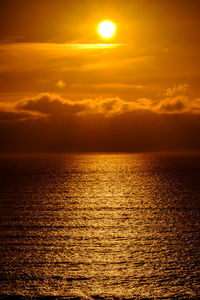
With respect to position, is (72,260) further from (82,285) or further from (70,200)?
(70,200)

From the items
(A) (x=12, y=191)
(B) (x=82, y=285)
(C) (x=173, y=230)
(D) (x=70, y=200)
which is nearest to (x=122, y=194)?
(D) (x=70, y=200)

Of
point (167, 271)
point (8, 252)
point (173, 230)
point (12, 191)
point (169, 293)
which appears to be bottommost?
point (169, 293)

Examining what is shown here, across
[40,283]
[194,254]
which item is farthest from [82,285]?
[194,254]

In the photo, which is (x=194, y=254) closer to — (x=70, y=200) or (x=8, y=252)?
(x=8, y=252)

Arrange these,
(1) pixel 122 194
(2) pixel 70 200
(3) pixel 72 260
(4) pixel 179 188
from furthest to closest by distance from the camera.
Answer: (4) pixel 179 188
(1) pixel 122 194
(2) pixel 70 200
(3) pixel 72 260

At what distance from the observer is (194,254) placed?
50969 millimetres

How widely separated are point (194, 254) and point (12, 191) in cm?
7810

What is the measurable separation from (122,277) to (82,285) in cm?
502

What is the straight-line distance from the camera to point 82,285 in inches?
1644

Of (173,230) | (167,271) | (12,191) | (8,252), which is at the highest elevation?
(12,191)

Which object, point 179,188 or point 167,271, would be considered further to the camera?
point 179,188

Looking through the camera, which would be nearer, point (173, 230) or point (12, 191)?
point (173, 230)

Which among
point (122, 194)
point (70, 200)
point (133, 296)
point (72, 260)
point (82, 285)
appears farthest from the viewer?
point (122, 194)

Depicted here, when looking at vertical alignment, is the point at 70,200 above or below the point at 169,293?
above
